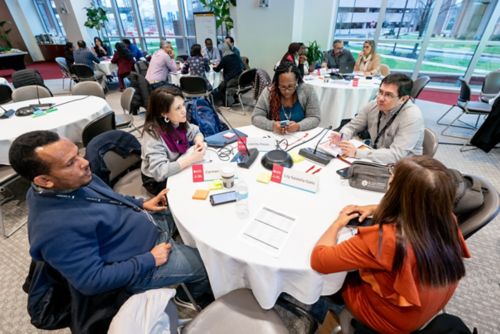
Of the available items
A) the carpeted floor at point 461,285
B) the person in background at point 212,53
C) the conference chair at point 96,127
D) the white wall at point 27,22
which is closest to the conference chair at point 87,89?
the conference chair at point 96,127

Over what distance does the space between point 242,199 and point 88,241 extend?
640mm

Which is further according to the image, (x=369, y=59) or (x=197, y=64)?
(x=197, y=64)

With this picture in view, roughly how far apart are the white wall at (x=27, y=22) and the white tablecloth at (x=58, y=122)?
34.2ft

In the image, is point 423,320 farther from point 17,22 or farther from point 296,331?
point 17,22

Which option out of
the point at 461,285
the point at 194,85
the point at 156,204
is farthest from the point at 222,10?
the point at 461,285

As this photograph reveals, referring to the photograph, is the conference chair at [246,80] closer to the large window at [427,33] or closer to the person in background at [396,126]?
the person in background at [396,126]

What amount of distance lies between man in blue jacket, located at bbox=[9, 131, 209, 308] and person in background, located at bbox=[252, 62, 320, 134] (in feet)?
4.04

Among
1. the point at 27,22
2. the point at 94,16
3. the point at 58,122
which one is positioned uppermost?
the point at 94,16

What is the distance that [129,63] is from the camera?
5.59 metres

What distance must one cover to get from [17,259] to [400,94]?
301cm

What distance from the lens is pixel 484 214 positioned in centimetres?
93

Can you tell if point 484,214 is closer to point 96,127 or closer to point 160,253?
point 160,253

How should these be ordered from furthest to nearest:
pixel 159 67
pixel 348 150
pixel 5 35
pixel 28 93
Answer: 1. pixel 5 35
2. pixel 159 67
3. pixel 28 93
4. pixel 348 150

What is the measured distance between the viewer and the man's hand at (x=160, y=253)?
3.44 ft
